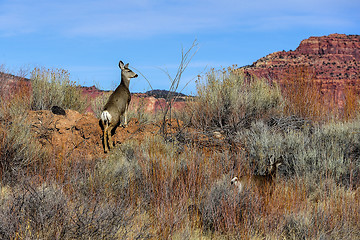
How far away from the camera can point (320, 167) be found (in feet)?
21.5

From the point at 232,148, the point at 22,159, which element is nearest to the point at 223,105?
the point at 232,148

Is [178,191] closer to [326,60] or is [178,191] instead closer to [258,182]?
[258,182]

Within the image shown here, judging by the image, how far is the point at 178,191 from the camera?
13.1 feet

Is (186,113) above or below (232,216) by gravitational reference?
above

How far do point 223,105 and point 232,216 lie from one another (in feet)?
21.6

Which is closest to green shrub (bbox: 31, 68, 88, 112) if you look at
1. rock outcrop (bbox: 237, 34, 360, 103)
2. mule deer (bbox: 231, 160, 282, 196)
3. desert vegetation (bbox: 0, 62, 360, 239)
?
desert vegetation (bbox: 0, 62, 360, 239)

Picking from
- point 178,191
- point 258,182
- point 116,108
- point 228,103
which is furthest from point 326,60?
point 178,191

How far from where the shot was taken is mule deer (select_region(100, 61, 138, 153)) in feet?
24.1

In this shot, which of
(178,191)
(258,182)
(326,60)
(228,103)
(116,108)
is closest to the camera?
(178,191)

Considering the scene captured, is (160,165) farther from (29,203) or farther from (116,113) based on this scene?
(116,113)

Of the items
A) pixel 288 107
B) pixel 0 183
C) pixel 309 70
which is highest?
pixel 309 70

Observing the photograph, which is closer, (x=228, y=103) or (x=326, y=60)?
(x=228, y=103)

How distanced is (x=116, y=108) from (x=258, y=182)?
392 centimetres

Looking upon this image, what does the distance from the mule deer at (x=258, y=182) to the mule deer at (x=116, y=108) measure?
3.46m
